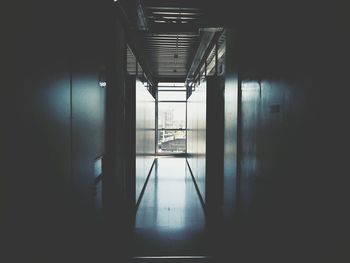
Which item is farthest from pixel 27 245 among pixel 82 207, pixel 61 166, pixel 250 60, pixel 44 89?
pixel 250 60

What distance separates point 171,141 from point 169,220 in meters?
9.07

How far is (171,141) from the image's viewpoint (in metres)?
14.0

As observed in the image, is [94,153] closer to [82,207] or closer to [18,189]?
[82,207]

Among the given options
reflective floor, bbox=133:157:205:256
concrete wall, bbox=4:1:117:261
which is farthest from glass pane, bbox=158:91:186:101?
concrete wall, bbox=4:1:117:261

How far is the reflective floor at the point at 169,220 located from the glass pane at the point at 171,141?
5.48 metres

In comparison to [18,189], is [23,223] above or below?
below

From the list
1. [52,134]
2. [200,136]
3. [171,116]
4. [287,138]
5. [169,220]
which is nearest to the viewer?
[52,134]

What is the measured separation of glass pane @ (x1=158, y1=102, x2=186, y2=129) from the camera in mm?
13719

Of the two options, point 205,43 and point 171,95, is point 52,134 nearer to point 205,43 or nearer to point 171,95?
point 205,43

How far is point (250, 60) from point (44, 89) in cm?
219

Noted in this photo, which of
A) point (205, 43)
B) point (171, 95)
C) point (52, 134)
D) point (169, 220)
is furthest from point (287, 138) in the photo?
point (171, 95)

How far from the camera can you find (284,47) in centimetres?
210

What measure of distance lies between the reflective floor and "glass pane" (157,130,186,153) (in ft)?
18.0

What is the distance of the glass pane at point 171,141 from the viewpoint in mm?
13789
